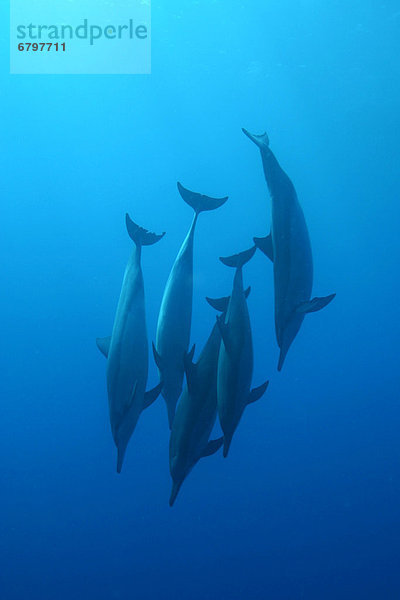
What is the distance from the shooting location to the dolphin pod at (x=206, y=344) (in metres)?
2.94

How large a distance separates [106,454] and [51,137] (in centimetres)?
847

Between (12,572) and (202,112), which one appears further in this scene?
(202,112)

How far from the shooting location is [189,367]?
117 inches

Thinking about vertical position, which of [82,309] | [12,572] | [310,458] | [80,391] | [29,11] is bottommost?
Answer: [12,572]

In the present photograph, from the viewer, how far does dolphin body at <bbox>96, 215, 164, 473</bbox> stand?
320cm

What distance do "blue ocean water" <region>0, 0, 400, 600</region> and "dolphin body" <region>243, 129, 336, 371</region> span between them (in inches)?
285

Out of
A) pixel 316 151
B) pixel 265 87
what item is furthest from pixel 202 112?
pixel 316 151

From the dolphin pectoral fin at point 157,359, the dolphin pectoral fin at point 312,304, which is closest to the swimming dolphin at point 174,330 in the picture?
the dolphin pectoral fin at point 157,359

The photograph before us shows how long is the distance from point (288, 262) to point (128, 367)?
1093 millimetres

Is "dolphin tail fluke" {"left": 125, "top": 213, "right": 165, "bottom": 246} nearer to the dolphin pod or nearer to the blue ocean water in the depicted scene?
the dolphin pod

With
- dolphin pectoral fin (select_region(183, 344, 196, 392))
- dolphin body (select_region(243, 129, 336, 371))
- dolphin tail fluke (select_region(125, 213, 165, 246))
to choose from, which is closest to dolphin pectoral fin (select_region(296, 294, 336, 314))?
dolphin body (select_region(243, 129, 336, 371))

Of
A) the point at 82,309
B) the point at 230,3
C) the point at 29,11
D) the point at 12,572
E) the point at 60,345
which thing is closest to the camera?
the point at 12,572

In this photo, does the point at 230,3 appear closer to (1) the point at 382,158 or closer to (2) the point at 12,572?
(1) the point at 382,158

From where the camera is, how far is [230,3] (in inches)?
429
